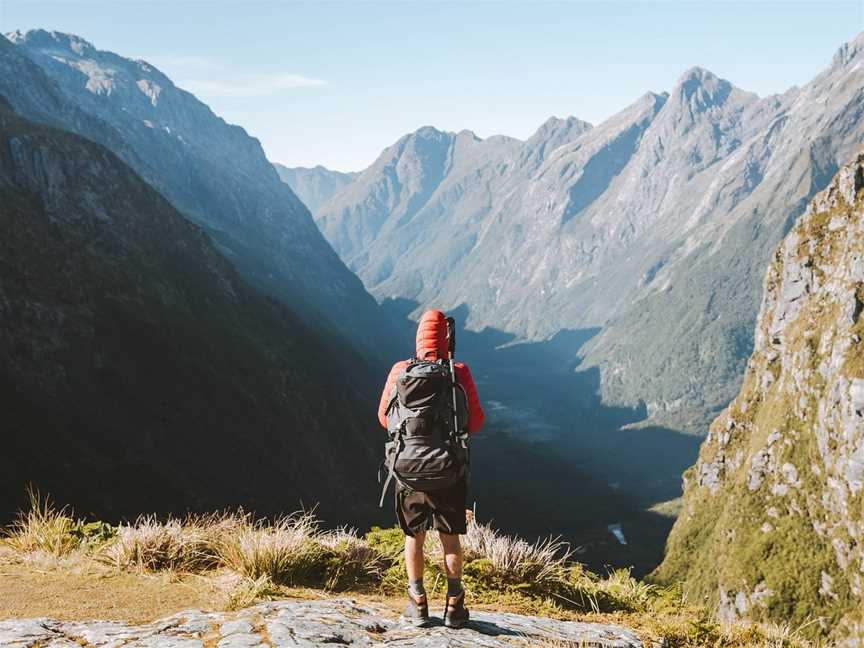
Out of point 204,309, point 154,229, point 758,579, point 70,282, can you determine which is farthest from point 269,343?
point 758,579

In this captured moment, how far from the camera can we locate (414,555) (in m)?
9.58

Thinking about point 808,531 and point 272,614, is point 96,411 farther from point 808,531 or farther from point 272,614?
point 808,531

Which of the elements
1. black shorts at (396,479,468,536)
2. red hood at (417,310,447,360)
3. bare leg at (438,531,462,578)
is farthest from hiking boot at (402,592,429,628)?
red hood at (417,310,447,360)

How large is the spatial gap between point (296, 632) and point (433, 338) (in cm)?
444

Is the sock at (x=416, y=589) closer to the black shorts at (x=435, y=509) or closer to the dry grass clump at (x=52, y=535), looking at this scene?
the black shorts at (x=435, y=509)

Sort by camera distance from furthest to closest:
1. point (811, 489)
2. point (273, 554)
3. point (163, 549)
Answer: point (811, 489) < point (163, 549) < point (273, 554)

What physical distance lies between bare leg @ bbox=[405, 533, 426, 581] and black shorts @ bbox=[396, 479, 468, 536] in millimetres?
109

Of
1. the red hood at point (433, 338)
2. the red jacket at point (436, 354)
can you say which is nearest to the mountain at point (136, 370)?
the red jacket at point (436, 354)

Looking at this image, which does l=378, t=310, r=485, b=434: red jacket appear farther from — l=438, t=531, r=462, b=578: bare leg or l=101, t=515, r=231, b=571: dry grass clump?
l=101, t=515, r=231, b=571: dry grass clump

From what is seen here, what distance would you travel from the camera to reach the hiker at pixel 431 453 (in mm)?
9156

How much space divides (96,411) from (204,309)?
5622 centimetres

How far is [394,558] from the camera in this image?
11.9m

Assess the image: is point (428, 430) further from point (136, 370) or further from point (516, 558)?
point (136, 370)

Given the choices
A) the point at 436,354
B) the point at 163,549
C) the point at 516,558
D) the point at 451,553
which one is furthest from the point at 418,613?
the point at 163,549
